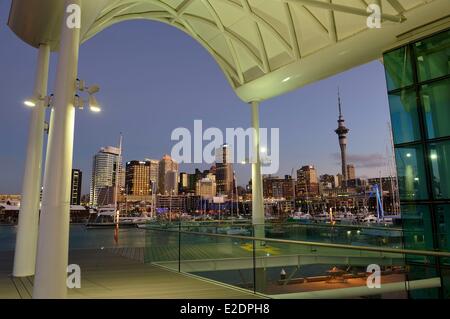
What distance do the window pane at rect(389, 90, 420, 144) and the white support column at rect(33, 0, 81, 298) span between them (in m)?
8.97

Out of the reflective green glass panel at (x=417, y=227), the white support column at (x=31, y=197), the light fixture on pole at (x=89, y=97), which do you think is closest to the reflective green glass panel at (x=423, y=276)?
the reflective green glass panel at (x=417, y=227)

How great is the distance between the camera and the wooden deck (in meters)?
5.79

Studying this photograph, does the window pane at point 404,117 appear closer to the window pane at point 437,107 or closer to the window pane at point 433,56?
the window pane at point 437,107

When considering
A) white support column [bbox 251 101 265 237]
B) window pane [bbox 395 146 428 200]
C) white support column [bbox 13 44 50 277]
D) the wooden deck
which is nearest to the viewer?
the wooden deck

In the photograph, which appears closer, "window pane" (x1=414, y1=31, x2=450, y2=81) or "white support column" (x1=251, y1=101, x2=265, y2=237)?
"window pane" (x1=414, y1=31, x2=450, y2=81)

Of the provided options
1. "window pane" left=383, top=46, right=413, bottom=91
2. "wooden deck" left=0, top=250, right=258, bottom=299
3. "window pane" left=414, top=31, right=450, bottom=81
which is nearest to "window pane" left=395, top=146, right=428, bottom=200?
"window pane" left=383, top=46, right=413, bottom=91

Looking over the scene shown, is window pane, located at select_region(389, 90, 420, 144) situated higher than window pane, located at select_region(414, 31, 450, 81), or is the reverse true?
window pane, located at select_region(414, 31, 450, 81)

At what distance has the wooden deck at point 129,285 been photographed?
228 inches

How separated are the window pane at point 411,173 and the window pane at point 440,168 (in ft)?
0.90

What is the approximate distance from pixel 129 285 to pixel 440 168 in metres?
8.45

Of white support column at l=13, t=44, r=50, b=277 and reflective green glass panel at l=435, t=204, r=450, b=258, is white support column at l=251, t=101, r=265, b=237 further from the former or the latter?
white support column at l=13, t=44, r=50, b=277

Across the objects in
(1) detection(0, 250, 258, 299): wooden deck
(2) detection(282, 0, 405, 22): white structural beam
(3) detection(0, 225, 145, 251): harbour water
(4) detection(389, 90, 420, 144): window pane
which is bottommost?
(3) detection(0, 225, 145, 251): harbour water

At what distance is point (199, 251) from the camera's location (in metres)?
10.8
